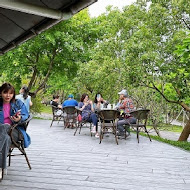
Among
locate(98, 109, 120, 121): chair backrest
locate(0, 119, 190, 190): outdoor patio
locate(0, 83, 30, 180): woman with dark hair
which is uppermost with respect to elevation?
locate(0, 83, 30, 180): woman with dark hair

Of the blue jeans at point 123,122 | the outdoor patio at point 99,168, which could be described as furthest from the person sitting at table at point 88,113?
the outdoor patio at point 99,168

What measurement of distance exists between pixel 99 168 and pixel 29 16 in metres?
2.37

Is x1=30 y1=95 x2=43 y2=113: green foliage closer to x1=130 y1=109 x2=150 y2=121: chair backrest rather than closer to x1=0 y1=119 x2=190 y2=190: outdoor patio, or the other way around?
x1=0 y1=119 x2=190 y2=190: outdoor patio

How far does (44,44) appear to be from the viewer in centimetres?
1393

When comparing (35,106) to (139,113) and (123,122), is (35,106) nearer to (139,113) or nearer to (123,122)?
(123,122)

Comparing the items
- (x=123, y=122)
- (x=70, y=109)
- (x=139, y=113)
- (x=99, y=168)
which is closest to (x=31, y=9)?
(x=99, y=168)

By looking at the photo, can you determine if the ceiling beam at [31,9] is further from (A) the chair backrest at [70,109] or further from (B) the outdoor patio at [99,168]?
(A) the chair backrest at [70,109]

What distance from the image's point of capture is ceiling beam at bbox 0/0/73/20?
2.10 metres

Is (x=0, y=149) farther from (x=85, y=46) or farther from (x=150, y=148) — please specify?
(x=85, y=46)

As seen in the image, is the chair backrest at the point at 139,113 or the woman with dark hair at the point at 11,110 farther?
the chair backrest at the point at 139,113

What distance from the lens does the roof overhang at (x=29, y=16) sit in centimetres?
223

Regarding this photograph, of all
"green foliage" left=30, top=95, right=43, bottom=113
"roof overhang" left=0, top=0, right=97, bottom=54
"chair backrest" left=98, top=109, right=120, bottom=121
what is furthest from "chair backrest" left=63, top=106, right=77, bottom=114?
"green foliage" left=30, top=95, right=43, bottom=113

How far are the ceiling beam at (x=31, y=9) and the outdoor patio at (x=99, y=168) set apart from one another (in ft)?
6.26

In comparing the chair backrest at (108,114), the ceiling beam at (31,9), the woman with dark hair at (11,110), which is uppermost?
the ceiling beam at (31,9)
